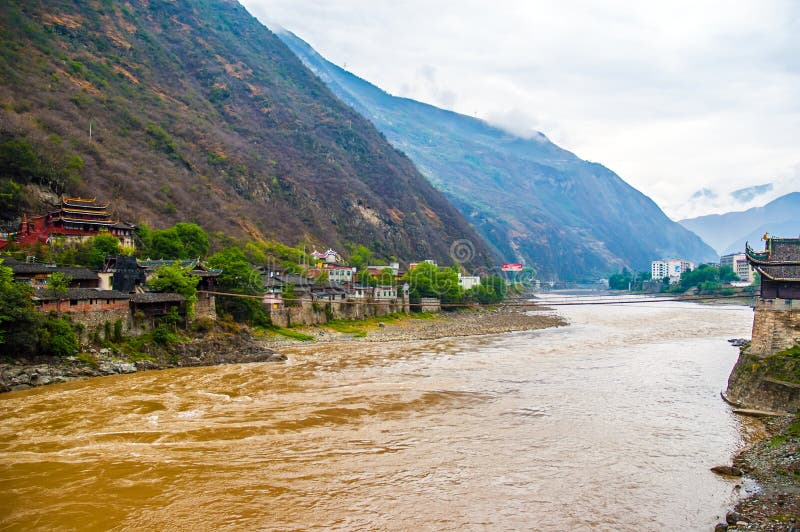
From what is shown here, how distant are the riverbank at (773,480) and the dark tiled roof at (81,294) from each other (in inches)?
968

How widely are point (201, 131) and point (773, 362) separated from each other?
3151 inches

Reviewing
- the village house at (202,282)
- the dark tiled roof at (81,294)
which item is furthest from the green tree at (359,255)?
the dark tiled roof at (81,294)

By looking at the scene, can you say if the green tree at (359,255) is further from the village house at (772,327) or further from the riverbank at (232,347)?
the village house at (772,327)

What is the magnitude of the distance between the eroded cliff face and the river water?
1.03 meters

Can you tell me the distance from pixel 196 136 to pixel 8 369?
66.3 metres

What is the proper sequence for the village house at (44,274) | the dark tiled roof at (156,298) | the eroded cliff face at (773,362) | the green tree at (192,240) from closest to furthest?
the eroded cliff face at (773,362) < the village house at (44,274) < the dark tiled roof at (156,298) < the green tree at (192,240)

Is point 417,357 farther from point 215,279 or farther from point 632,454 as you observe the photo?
point 632,454

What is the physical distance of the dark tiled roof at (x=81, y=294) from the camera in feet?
82.9

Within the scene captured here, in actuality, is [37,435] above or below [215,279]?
below

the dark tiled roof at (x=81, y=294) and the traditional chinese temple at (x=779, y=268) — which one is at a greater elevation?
the traditional chinese temple at (x=779, y=268)

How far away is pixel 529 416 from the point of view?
64.8 ft

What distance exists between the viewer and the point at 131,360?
88.4ft

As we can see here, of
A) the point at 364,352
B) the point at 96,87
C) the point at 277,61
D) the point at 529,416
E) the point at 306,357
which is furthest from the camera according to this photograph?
the point at 277,61

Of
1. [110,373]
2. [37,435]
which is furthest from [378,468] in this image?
[110,373]
